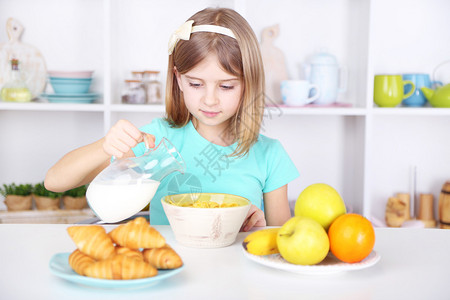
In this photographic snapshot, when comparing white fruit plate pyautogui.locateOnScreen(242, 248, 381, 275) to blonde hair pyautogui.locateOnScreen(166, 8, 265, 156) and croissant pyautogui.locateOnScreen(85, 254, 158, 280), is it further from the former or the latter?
blonde hair pyautogui.locateOnScreen(166, 8, 265, 156)

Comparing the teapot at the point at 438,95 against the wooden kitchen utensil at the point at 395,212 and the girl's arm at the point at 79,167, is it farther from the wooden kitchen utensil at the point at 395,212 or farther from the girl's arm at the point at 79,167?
the girl's arm at the point at 79,167

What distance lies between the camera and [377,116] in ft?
7.44

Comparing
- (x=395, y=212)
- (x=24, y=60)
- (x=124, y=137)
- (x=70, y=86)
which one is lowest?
(x=395, y=212)

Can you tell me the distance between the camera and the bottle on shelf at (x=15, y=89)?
2.00 metres

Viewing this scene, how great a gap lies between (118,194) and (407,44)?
1.76 m

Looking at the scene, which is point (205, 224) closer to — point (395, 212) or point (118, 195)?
point (118, 195)

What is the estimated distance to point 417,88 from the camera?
6.89 ft

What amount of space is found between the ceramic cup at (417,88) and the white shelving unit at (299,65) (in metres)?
0.13

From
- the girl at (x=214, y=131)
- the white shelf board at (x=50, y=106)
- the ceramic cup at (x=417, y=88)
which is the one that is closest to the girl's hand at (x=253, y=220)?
the girl at (x=214, y=131)

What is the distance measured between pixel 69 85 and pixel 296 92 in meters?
0.85

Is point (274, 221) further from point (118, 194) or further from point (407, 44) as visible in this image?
point (407, 44)

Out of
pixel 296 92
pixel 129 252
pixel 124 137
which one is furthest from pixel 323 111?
pixel 129 252

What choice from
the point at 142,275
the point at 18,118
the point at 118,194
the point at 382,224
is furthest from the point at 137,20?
the point at 142,275

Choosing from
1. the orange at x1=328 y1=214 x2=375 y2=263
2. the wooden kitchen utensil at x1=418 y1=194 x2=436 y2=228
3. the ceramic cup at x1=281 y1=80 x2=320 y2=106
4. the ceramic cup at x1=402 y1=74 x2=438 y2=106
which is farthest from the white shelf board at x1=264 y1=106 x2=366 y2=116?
the orange at x1=328 y1=214 x2=375 y2=263
